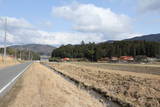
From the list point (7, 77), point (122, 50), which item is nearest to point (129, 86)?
point (7, 77)

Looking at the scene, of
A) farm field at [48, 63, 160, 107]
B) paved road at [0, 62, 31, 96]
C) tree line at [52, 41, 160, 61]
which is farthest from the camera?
tree line at [52, 41, 160, 61]

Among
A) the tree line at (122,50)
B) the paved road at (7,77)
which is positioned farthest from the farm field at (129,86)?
the tree line at (122,50)

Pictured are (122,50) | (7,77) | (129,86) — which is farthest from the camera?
(122,50)

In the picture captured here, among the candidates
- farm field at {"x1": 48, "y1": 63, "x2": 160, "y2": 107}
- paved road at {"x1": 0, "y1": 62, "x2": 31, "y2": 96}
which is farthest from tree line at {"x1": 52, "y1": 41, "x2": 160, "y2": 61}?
paved road at {"x1": 0, "y1": 62, "x2": 31, "y2": 96}

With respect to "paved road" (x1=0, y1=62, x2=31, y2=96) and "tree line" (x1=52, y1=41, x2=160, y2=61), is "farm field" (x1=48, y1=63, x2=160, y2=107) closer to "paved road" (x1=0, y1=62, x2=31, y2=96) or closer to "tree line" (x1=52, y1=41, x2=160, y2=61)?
"paved road" (x1=0, y1=62, x2=31, y2=96)

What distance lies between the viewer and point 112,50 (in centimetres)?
17812

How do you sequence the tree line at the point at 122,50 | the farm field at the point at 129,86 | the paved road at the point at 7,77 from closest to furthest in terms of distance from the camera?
the farm field at the point at 129,86, the paved road at the point at 7,77, the tree line at the point at 122,50

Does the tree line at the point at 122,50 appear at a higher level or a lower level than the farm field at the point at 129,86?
higher

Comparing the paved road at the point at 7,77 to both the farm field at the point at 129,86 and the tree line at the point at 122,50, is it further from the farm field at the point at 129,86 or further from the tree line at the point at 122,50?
the tree line at the point at 122,50

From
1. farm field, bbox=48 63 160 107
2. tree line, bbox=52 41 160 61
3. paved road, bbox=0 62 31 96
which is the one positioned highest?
tree line, bbox=52 41 160 61

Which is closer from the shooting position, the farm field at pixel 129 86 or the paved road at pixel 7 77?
the farm field at pixel 129 86

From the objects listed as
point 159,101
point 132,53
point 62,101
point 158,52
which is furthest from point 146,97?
point 132,53

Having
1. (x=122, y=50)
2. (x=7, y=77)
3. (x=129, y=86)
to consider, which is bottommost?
(x=129, y=86)

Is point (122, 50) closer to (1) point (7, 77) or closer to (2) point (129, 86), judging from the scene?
(1) point (7, 77)
